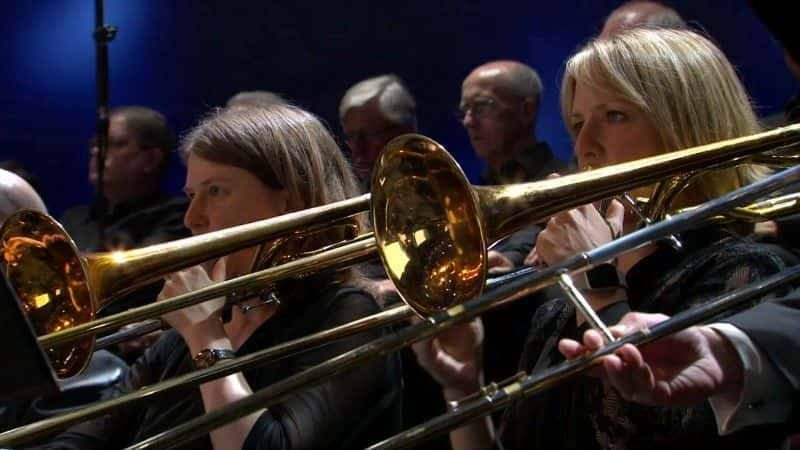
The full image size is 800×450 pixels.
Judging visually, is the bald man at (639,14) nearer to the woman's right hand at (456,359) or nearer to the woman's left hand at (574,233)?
the woman's left hand at (574,233)

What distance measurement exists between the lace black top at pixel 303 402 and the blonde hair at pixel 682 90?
0.54 metres

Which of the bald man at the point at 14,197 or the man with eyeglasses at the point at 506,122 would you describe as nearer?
the bald man at the point at 14,197

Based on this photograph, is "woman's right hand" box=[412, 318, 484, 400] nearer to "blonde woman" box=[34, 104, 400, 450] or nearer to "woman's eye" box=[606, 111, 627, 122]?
"blonde woman" box=[34, 104, 400, 450]

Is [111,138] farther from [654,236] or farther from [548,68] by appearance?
[654,236]

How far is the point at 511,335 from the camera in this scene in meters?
2.34

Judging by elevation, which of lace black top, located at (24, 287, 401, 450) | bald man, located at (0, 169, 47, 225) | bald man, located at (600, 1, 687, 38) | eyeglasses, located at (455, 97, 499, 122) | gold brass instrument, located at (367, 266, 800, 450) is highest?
bald man, located at (600, 1, 687, 38)

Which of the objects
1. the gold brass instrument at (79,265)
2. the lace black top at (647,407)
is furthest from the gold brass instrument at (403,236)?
the lace black top at (647,407)

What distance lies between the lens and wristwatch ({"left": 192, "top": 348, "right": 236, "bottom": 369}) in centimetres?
178

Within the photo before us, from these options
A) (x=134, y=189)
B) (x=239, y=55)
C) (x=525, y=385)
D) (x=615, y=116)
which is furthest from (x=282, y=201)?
(x=239, y=55)

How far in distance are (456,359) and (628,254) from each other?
0.31 m

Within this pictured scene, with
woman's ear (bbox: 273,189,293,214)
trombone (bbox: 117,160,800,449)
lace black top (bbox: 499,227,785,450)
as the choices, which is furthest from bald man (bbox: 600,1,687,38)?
trombone (bbox: 117,160,800,449)

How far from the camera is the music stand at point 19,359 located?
992 mm

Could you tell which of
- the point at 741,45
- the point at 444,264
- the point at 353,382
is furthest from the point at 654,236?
the point at 741,45

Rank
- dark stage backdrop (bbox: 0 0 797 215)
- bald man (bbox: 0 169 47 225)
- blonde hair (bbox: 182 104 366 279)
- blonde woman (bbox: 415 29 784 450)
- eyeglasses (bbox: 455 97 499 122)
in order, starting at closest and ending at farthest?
blonde woman (bbox: 415 29 784 450) → blonde hair (bbox: 182 104 366 279) → bald man (bbox: 0 169 47 225) → eyeglasses (bbox: 455 97 499 122) → dark stage backdrop (bbox: 0 0 797 215)
